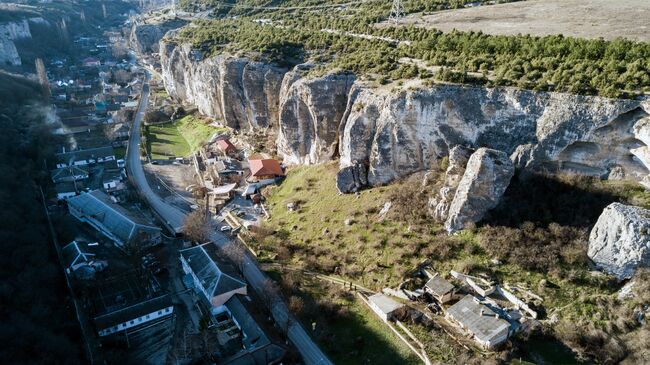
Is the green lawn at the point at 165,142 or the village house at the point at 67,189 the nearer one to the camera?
the village house at the point at 67,189

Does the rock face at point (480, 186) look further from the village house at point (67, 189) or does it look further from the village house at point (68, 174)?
the village house at point (68, 174)

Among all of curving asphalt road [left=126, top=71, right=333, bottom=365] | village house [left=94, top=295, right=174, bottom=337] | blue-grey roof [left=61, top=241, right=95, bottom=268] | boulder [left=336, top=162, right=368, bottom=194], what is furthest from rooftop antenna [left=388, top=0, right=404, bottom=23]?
blue-grey roof [left=61, top=241, right=95, bottom=268]

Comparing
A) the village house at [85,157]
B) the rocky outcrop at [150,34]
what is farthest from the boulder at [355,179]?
the rocky outcrop at [150,34]

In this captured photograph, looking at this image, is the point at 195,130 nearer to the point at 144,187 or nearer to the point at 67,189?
the point at 144,187

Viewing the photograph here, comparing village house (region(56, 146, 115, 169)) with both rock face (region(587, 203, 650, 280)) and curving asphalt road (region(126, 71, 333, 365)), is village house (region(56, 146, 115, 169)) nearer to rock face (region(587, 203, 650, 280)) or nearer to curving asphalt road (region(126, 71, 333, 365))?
curving asphalt road (region(126, 71, 333, 365))

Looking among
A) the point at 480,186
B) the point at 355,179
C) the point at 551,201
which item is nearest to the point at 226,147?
the point at 355,179
